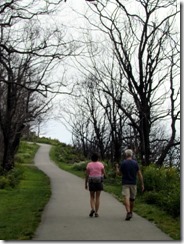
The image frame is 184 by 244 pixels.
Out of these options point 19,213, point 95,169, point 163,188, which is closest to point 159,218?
point 95,169

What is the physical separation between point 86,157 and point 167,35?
32290 millimetres

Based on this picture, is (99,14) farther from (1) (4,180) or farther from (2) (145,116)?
(1) (4,180)

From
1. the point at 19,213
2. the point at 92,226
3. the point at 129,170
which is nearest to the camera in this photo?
the point at 92,226

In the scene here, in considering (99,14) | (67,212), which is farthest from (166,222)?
(99,14)

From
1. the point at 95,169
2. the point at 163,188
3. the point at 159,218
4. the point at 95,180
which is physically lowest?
the point at 159,218

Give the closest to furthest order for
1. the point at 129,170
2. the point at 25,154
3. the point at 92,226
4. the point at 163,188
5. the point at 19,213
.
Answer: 1. the point at 92,226
2. the point at 129,170
3. the point at 19,213
4. the point at 163,188
5. the point at 25,154

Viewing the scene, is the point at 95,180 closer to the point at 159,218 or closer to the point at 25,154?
the point at 159,218

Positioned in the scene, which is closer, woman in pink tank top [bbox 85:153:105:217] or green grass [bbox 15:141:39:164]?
woman in pink tank top [bbox 85:153:105:217]

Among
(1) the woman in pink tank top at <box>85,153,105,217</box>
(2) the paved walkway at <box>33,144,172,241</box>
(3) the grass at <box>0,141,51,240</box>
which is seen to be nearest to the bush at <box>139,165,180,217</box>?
(2) the paved walkway at <box>33,144,172,241</box>

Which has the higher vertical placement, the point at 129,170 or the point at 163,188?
the point at 129,170

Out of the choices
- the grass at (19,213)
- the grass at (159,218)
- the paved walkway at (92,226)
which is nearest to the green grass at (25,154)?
the grass at (19,213)

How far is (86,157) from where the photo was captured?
54.3 meters

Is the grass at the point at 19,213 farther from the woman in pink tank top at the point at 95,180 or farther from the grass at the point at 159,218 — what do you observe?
the grass at the point at 159,218

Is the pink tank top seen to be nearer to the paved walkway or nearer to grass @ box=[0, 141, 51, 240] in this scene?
the paved walkway
